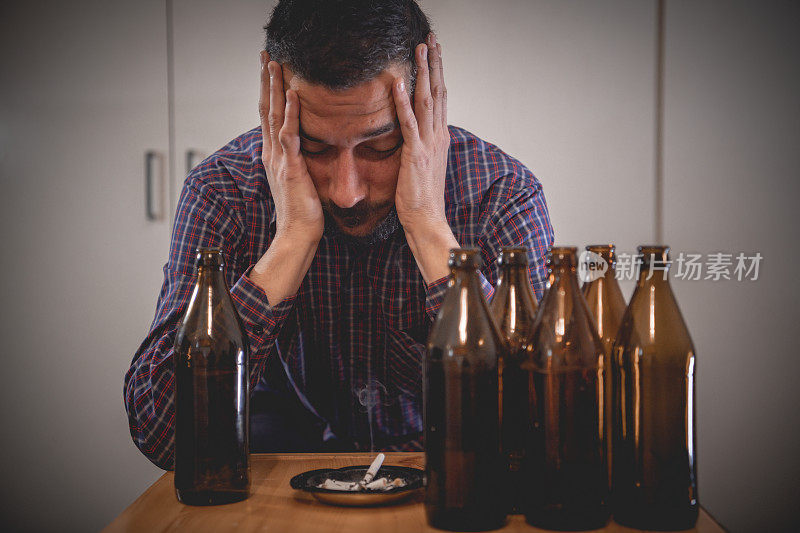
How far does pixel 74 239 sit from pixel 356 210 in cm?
156

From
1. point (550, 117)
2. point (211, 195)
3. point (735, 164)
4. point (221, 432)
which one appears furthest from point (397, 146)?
point (735, 164)

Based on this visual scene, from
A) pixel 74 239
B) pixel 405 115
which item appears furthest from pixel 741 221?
pixel 74 239

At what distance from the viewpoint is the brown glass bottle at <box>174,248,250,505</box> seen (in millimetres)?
702

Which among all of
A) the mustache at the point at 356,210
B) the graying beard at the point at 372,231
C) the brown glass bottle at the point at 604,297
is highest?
the mustache at the point at 356,210

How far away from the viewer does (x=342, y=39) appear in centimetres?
112

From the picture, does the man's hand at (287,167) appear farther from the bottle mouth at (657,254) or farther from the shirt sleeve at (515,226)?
the bottle mouth at (657,254)

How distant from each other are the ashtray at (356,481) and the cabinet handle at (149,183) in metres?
1.82

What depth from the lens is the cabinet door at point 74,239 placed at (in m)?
2.36

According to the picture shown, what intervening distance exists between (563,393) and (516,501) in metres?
0.13

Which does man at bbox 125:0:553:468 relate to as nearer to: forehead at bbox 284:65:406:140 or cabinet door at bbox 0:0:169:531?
forehead at bbox 284:65:406:140

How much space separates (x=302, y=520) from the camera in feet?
2.21

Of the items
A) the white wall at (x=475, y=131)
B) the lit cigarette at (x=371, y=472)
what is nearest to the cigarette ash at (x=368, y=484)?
the lit cigarette at (x=371, y=472)

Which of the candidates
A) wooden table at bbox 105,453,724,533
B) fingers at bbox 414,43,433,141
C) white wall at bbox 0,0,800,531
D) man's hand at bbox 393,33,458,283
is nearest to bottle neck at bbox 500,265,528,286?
wooden table at bbox 105,453,724,533

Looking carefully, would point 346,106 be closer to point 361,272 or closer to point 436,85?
point 436,85
